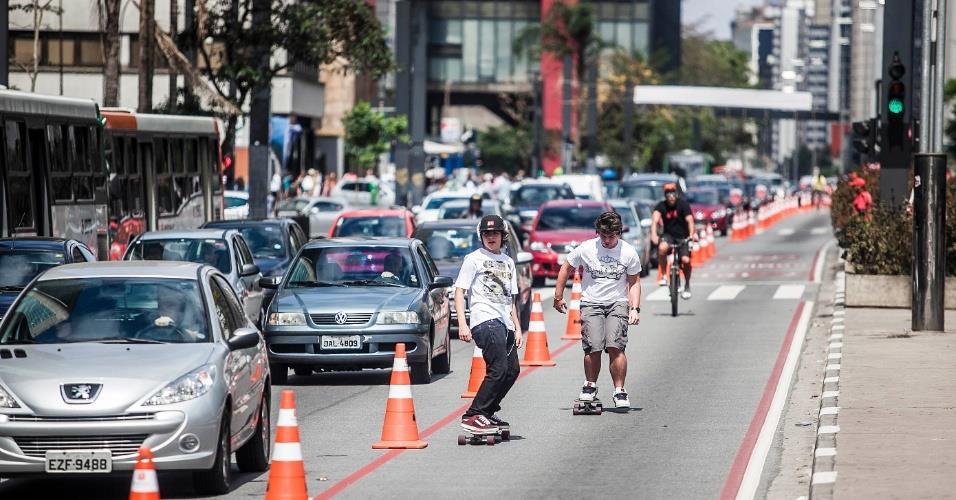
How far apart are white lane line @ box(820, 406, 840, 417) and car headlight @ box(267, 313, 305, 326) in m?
5.32

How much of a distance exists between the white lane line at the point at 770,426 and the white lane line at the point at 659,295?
23.2 feet

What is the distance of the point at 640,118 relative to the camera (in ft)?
364

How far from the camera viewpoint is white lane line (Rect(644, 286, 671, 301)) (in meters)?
32.1

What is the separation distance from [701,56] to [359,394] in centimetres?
14300

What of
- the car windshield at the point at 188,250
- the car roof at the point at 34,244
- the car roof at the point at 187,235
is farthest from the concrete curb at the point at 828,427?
the car roof at the point at 34,244

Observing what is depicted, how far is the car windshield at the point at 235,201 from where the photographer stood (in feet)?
155

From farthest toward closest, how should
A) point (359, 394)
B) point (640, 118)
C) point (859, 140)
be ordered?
point (640, 118) < point (859, 140) < point (359, 394)

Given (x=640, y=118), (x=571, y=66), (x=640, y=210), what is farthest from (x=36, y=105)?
(x=640, y=118)

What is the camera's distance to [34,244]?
1895cm

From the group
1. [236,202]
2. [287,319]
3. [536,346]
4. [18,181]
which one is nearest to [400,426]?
[287,319]

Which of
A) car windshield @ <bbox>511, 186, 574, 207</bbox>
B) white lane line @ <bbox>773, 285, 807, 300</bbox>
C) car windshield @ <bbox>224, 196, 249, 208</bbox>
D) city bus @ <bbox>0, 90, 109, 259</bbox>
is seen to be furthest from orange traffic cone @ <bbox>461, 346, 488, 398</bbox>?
car windshield @ <bbox>224, 196, 249, 208</bbox>

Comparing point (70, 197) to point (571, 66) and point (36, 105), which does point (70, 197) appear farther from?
point (571, 66)

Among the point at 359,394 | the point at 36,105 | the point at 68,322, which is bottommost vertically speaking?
the point at 359,394

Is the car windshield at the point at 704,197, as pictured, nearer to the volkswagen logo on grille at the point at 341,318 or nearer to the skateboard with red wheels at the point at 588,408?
the volkswagen logo on grille at the point at 341,318
